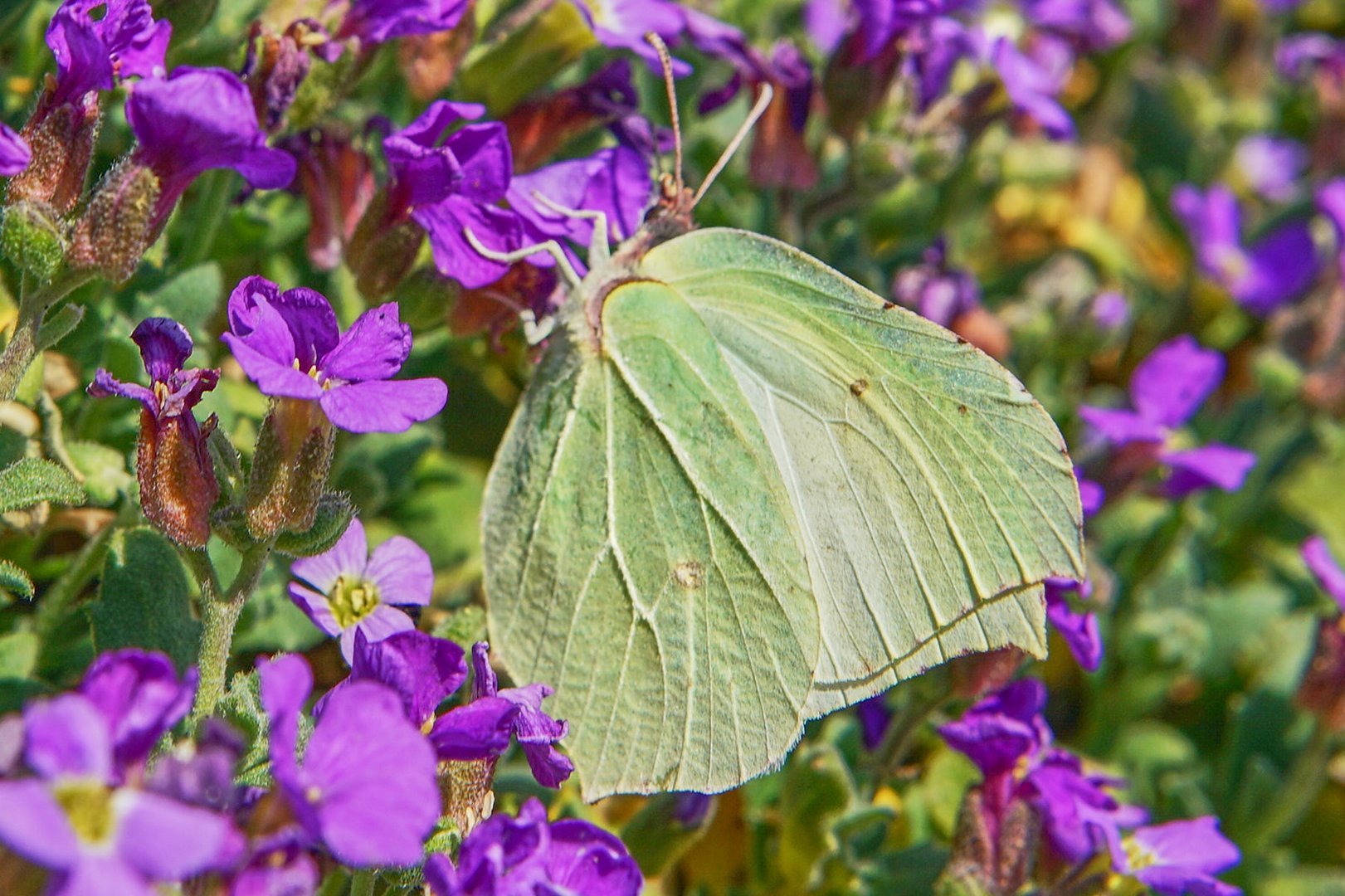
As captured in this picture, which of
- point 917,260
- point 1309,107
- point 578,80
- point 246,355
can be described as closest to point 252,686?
point 246,355

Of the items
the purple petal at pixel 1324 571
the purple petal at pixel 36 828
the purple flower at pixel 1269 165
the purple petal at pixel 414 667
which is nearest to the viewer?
the purple petal at pixel 36 828

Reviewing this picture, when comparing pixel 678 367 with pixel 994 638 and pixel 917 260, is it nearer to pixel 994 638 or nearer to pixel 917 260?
pixel 994 638

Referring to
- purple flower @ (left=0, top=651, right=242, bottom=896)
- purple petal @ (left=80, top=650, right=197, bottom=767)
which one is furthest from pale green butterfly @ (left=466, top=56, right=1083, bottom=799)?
purple flower @ (left=0, top=651, right=242, bottom=896)

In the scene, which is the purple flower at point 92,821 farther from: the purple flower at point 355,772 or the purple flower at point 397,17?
the purple flower at point 397,17

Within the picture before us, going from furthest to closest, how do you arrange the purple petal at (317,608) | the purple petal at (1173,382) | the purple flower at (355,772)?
the purple petal at (1173,382) < the purple petal at (317,608) < the purple flower at (355,772)

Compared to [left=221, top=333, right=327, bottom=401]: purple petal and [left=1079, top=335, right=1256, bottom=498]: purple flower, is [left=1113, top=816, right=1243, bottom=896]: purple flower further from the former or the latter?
[left=221, top=333, right=327, bottom=401]: purple petal

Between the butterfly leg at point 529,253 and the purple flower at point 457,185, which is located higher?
the purple flower at point 457,185

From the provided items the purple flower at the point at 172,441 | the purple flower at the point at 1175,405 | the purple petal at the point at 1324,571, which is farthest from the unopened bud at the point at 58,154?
the purple petal at the point at 1324,571

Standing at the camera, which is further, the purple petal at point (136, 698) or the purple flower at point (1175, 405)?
the purple flower at point (1175, 405)
